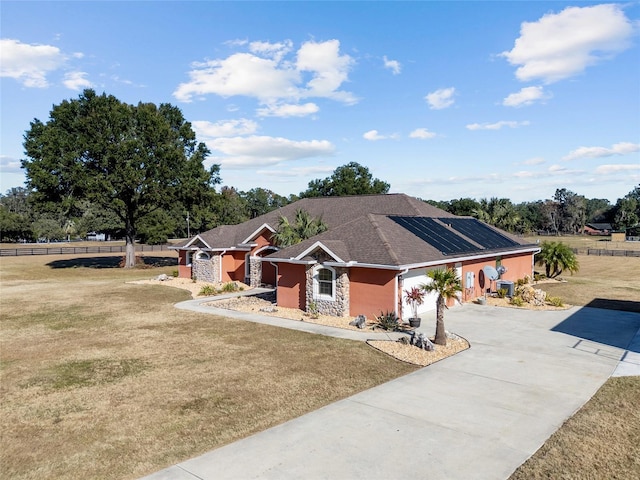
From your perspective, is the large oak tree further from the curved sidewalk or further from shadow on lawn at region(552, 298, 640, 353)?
shadow on lawn at region(552, 298, 640, 353)

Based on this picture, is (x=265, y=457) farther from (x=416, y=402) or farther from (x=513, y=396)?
(x=513, y=396)

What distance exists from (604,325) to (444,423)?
46.6 feet

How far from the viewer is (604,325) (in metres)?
19.7

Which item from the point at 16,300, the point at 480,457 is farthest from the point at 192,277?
the point at 480,457

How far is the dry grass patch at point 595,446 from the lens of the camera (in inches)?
309

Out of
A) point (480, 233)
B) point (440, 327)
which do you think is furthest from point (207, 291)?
point (480, 233)

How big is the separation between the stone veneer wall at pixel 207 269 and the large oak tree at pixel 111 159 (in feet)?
45.9

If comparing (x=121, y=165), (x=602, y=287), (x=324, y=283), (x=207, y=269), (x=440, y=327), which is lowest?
(x=602, y=287)

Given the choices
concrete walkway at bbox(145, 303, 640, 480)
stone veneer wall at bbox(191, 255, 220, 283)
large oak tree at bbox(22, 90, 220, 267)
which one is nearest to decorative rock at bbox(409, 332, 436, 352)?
concrete walkway at bbox(145, 303, 640, 480)

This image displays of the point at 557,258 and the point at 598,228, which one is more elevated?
the point at 598,228

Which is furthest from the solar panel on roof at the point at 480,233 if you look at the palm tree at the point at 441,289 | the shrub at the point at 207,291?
the shrub at the point at 207,291

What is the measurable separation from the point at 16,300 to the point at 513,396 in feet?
96.1

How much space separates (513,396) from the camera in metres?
11.6

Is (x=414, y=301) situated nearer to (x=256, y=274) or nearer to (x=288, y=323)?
(x=288, y=323)
